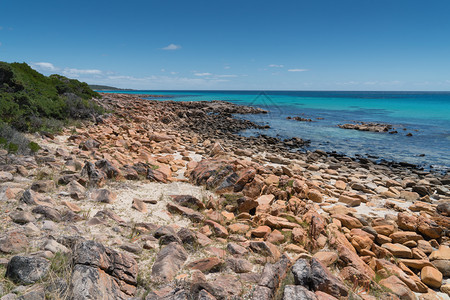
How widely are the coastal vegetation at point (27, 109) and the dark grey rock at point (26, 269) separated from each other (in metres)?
6.26

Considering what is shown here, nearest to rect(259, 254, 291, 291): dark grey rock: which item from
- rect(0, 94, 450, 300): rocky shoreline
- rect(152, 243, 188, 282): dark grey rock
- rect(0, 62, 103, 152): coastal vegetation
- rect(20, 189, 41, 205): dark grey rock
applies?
rect(0, 94, 450, 300): rocky shoreline

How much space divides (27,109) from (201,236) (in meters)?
11.2

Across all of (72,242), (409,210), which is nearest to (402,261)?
(409,210)

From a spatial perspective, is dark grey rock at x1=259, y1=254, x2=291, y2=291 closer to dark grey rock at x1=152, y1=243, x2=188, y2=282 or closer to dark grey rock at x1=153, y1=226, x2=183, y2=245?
dark grey rock at x1=152, y1=243, x2=188, y2=282

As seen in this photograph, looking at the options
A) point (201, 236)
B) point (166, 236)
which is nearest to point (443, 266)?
point (201, 236)

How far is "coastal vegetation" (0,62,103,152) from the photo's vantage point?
8.59 meters

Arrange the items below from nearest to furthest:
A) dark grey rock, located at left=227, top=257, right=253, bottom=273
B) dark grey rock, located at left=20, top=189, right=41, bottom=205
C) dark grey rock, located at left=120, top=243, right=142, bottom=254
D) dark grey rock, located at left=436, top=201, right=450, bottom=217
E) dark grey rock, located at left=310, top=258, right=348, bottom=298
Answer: dark grey rock, located at left=310, top=258, right=348, bottom=298, dark grey rock, located at left=227, top=257, right=253, bottom=273, dark grey rock, located at left=120, top=243, right=142, bottom=254, dark grey rock, located at left=20, top=189, right=41, bottom=205, dark grey rock, located at left=436, top=201, right=450, bottom=217

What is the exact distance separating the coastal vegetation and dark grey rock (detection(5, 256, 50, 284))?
6.26 metres

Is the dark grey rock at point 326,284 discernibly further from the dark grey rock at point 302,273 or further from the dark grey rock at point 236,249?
the dark grey rock at point 236,249

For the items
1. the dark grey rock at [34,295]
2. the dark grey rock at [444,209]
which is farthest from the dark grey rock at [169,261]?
the dark grey rock at [444,209]

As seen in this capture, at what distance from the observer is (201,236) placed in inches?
200

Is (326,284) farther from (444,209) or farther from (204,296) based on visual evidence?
(444,209)

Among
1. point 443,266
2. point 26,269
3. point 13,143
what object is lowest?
point 443,266

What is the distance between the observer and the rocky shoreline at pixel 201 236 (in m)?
3.37
